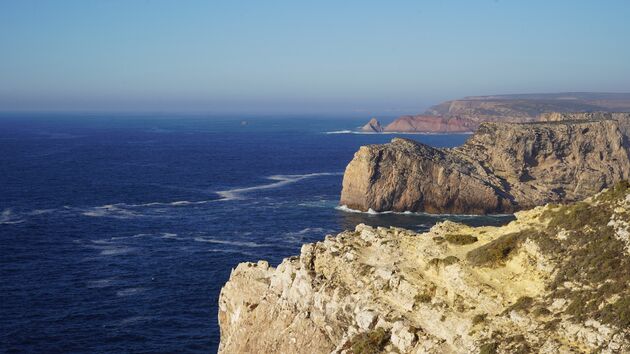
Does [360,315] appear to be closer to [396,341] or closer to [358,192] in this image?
[396,341]

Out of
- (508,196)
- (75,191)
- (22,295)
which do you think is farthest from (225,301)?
(75,191)

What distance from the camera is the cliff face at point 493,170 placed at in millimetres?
143375

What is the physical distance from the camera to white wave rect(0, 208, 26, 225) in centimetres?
12250

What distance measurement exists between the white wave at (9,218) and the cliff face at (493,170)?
6514cm

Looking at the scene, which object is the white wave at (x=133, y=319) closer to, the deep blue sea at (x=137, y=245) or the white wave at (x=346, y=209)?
the deep blue sea at (x=137, y=245)

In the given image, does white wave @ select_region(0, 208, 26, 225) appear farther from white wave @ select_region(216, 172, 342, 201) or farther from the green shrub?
the green shrub

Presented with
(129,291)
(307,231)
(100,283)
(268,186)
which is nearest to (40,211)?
(100,283)

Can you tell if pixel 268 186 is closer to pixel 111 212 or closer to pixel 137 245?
pixel 111 212

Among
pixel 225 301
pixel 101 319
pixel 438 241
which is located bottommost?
pixel 101 319

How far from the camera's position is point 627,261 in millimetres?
35406

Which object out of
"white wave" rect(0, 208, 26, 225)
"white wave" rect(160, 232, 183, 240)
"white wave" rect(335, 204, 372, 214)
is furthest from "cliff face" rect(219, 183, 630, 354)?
"white wave" rect(335, 204, 372, 214)

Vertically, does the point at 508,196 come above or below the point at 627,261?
below

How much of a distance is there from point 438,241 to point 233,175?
15271 cm

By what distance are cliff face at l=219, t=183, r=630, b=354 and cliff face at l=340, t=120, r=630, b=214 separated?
90.6m
